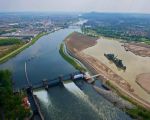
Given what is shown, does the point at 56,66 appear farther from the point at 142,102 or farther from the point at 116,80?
the point at 142,102

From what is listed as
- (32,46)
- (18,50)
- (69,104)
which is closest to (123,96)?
(69,104)

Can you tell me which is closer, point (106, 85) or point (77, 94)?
point (77, 94)

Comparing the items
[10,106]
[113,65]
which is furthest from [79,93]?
[113,65]

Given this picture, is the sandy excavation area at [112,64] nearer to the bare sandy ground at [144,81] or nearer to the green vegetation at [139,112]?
the bare sandy ground at [144,81]

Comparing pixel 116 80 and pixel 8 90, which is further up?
pixel 8 90

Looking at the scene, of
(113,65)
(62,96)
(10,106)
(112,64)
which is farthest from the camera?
(112,64)

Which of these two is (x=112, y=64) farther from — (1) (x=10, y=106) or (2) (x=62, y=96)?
(1) (x=10, y=106)
